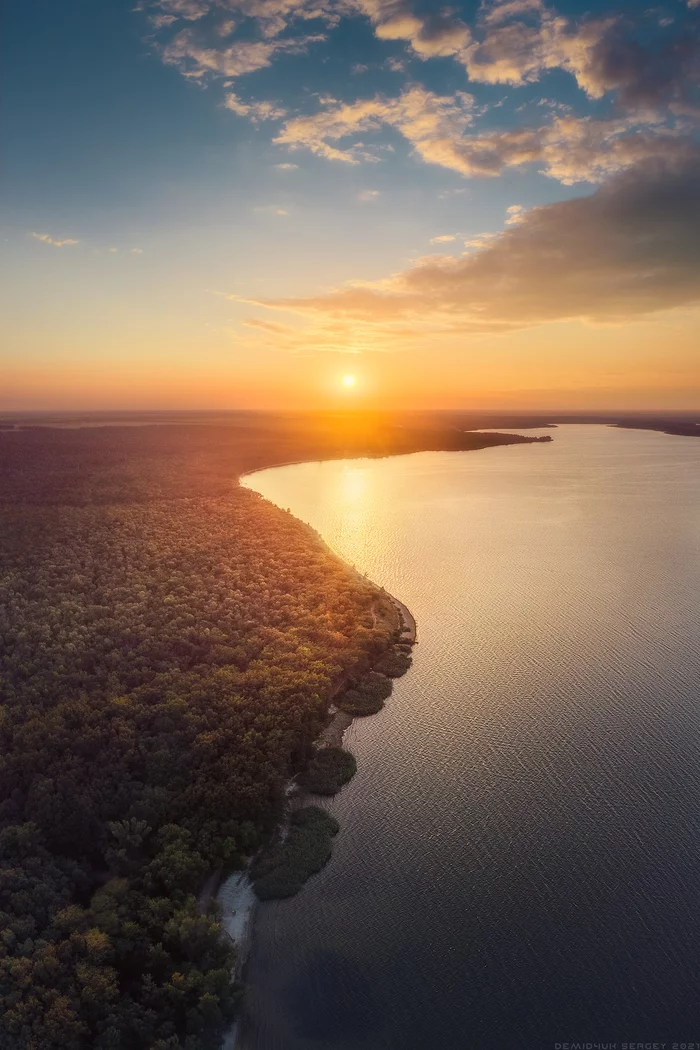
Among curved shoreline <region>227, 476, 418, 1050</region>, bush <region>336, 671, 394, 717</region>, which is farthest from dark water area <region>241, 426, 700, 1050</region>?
bush <region>336, 671, 394, 717</region>

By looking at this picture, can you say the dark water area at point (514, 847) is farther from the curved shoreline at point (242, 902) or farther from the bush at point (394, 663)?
the bush at point (394, 663)

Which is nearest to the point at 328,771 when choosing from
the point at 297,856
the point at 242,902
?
the point at 297,856

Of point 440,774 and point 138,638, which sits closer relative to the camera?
point 440,774

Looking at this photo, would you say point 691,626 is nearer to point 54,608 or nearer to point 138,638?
point 138,638

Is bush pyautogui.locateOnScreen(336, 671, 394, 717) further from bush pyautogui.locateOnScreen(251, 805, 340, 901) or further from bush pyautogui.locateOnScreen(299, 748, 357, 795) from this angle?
bush pyautogui.locateOnScreen(251, 805, 340, 901)

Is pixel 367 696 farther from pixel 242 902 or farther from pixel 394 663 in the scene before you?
pixel 242 902

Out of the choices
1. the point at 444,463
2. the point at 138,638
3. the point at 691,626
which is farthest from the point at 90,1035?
the point at 444,463
